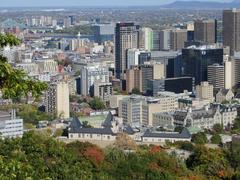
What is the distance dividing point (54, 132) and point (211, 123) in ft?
14.1

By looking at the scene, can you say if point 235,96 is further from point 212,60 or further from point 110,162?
point 110,162

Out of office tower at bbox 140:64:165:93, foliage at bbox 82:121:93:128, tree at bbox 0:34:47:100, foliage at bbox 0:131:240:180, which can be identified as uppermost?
tree at bbox 0:34:47:100

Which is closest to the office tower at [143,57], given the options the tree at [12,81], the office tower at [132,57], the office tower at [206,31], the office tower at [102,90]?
the office tower at [132,57]

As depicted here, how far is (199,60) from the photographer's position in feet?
79.3

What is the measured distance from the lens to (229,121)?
1755cm

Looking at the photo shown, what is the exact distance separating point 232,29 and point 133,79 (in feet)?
24.2

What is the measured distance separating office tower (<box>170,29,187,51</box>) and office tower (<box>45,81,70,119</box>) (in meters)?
16.2

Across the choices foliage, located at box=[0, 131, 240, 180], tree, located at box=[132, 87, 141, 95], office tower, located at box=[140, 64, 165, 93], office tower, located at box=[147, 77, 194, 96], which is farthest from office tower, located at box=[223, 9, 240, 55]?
foliage, located at box=[0, 131, 240, 180]

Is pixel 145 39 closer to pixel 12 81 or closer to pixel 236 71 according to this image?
pixel 236 71

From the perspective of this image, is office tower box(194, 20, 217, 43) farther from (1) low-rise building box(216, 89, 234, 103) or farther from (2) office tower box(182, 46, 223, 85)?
(1) low-rise building box(216, 89, 234, 103)

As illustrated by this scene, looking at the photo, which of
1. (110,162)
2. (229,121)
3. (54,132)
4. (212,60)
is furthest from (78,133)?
(212,60)

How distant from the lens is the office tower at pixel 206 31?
32219 mm

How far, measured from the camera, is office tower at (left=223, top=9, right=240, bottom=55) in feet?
94.1

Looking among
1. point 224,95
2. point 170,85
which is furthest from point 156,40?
point 224,95
